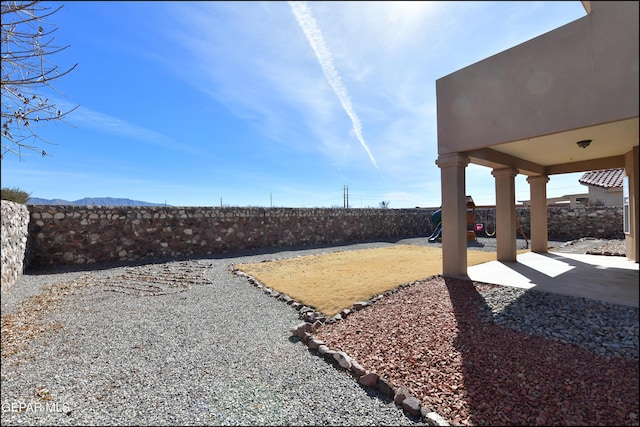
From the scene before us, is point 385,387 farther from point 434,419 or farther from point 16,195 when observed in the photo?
point 16,195

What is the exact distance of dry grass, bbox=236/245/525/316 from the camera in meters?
4.91

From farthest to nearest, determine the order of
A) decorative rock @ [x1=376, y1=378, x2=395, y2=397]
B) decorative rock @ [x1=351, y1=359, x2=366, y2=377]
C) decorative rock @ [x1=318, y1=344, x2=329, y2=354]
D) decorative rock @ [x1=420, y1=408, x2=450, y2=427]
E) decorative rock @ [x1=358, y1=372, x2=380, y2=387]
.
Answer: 1. decorative rock @ [x1=318, y1=344, x2=329, y2=354]
2. decorative rock @ [x1=351, y1=359, x2=366, y2=377]
3. decorative rock @ [x1=358, y1=372, x2=380, y2=387]
4. decorative rock @ [x1=376, y1=378, x2=395, y2=397]
5. decorative rock @ [x1=420, y1=408, x2=450, y2=427]

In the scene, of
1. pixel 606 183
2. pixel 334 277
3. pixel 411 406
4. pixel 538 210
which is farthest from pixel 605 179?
pixel 411 406

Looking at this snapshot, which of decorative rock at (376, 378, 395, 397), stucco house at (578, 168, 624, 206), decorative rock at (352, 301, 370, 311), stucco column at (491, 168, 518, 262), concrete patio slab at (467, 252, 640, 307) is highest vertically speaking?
stucco house at (578, 168, 624, 206)

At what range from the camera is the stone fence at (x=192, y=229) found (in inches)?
305

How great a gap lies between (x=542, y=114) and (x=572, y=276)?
275cm

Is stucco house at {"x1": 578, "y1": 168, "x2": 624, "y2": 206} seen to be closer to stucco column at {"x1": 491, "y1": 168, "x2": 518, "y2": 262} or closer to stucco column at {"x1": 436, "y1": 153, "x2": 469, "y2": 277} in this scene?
stucco column at {"x1": 491, "y1": 168, "x2": 518, "y2": 262}

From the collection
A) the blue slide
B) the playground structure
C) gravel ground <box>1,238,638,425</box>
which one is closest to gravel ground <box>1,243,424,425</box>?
gravel ground <box>1,238,638,425</box>

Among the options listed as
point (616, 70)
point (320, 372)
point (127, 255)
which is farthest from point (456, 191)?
point (127, 255)

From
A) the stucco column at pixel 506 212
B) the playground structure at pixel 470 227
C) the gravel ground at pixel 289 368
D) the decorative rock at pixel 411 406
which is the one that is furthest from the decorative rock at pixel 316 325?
the playground structure at pixel 470 227

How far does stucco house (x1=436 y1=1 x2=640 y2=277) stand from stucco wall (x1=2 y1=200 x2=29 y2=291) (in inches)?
329

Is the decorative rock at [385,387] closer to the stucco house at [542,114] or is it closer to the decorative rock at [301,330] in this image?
the decorative rock at [301,330]

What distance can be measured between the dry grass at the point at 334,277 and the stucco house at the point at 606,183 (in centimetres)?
727

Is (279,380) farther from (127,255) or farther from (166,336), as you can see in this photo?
(127,255)
